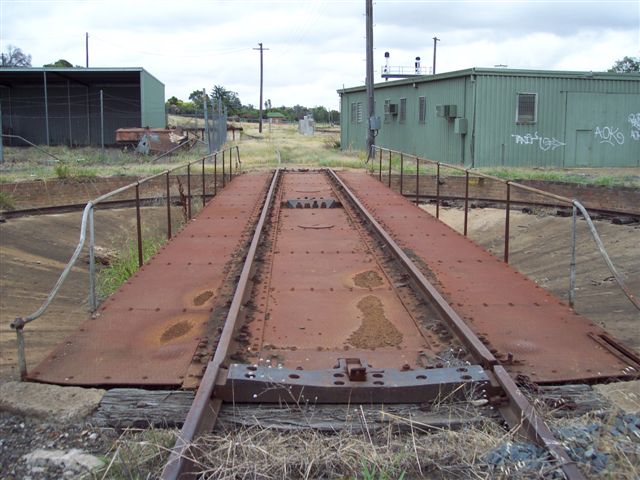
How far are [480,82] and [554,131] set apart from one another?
131 inches

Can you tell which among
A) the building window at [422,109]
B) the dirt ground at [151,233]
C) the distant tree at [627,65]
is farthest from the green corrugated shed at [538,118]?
the distant tree at [627,65]

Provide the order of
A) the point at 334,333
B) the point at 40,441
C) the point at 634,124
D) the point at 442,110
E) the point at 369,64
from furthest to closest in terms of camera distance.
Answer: the point at 369,64 < the point at 442,110 < the point at 634,124 < the point at 334,333 < the point at 40,441

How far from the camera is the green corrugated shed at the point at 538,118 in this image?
24500 mm

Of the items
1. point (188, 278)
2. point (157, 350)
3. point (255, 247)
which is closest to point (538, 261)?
point (255, 247)

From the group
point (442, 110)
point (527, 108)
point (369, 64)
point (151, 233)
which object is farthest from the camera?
point (369, 64)

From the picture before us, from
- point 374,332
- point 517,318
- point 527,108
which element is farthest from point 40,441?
point 527,108

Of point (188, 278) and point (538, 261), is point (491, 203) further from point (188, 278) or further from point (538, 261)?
point (188, 278)

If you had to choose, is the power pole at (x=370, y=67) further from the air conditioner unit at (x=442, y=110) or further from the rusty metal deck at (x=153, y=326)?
the rusty metal deck at (x=153, y=326)

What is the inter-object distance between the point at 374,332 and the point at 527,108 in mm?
20887

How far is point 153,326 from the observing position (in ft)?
19.9

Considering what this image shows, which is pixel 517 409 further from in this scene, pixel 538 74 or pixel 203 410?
pixel 538 74

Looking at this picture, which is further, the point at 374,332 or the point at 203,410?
the point at 374,332

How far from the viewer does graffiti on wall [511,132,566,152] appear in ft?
82.3

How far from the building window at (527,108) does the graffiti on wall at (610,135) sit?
2525 mm
